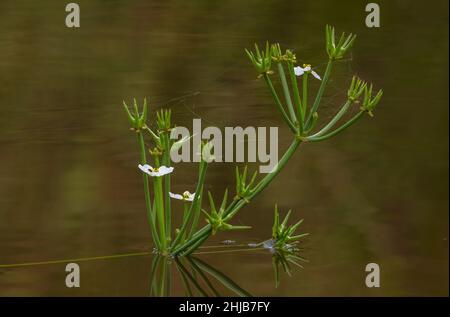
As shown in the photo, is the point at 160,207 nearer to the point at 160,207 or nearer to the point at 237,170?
the point at 160,207

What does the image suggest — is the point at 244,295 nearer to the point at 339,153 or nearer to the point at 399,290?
the point at 399,290

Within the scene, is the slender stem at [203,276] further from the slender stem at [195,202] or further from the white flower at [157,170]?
the white flower at [157,170]

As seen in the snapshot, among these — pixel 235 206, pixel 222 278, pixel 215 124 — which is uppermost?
pixel 215 124

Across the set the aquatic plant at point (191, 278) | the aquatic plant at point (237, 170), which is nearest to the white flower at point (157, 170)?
the aquatic plant at point (237, 170)

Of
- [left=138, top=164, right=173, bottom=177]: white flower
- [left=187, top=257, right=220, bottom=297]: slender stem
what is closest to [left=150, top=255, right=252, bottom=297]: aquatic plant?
[left=187, top=257, right=220, bottom=297]: slender stem

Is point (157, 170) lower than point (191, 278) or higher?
higher

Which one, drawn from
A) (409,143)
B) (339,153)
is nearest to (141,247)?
(339,153)

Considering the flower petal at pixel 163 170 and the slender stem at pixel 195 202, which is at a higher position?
the flower petal at pixel 163 170

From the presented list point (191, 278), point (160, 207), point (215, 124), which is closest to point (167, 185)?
point (160, 207)

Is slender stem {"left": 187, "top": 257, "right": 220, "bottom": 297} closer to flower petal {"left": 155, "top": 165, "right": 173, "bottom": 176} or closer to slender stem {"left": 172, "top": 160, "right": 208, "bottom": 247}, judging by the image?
slender stem {"left": 172, "top": 160, "right": 208, "bottom": 247}
